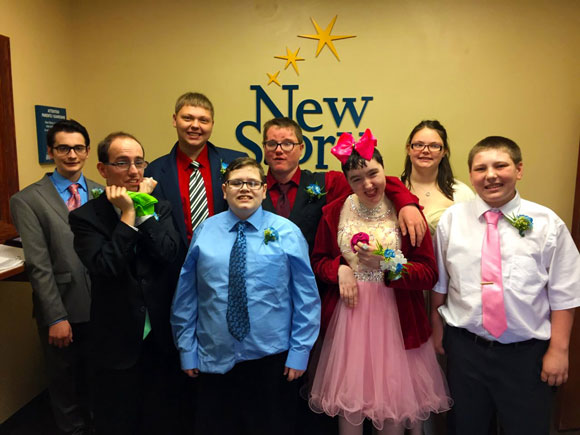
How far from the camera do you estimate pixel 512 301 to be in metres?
1.82

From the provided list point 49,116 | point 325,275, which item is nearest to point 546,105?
point 325,275

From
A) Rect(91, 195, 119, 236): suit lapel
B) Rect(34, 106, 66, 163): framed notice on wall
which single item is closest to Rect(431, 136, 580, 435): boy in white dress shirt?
Rect(91, 195, 119, 236): suit lapel

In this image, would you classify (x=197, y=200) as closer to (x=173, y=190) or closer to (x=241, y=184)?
(x=173, y=190)

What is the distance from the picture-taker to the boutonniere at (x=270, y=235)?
6.23 ft

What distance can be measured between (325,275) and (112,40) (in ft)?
9.49

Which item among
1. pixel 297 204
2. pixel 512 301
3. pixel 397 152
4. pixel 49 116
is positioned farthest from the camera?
pixel 397 152

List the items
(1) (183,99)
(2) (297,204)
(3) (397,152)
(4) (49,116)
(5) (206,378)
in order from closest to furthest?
(5) (206,378)
(2) (297,204)
(1) (183,99)
(4) (49,116)
(3) (397,152)

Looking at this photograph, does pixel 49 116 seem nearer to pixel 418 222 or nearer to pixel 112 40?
pixel 112 40

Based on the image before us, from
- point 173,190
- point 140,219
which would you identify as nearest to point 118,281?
point 140,219

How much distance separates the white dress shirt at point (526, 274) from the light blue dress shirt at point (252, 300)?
717 mm

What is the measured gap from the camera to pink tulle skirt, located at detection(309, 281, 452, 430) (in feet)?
6.28

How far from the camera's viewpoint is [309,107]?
11.4 ft

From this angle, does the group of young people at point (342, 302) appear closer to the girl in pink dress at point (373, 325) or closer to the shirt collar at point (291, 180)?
the girl in pink dress at point (373, 325)

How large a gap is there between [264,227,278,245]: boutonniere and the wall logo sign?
5.72ft
